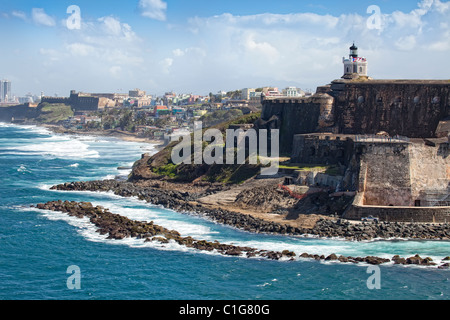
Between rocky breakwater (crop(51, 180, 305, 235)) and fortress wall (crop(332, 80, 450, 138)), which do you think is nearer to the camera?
rocky breakwater (crop(51, 180, 305, 235))

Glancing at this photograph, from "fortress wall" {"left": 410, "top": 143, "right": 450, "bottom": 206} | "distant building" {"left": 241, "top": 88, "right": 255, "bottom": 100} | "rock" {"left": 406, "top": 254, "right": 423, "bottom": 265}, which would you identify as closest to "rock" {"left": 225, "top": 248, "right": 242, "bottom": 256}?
"rock" {"left": 406, "top": 254, "right": 423, "bottom": 265}

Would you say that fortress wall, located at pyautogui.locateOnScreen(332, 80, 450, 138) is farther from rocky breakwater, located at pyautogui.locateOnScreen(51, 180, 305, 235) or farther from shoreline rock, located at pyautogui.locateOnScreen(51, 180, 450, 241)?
rocky breakwater, located at pyautogui.locateOnScreen(51, 180, 305, 235)

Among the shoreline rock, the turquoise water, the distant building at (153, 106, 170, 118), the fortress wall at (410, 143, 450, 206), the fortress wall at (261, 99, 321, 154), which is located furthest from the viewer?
the distant building at (153, 106, 170, 118)

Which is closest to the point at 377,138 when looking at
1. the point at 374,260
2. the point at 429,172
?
the point at 429,172

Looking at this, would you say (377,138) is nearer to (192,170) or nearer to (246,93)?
(192,170)

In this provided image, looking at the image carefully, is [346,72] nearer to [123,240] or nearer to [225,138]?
[225,138]

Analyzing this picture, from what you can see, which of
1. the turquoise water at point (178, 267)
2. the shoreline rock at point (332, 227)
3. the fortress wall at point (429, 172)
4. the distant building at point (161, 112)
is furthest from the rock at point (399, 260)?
the distant building at point (161, 112)

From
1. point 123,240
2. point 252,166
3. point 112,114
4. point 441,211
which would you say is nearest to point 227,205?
point 252,166
